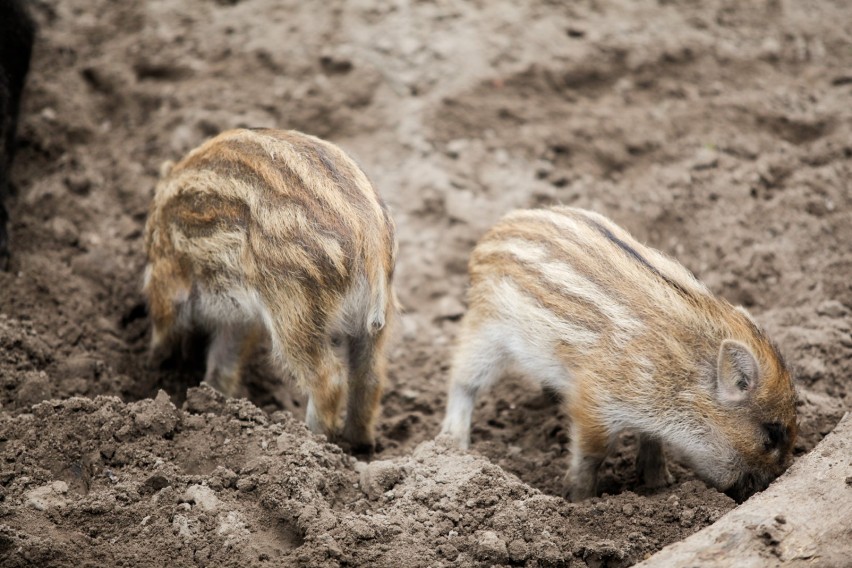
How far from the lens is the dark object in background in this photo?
487cm

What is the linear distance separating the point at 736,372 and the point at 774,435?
11.8 inches

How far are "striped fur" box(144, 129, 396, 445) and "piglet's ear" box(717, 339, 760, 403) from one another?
140cm

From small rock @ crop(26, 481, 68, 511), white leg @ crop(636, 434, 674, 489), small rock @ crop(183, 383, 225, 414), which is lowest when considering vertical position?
white leg @ crop(636, 434, 674, 489)

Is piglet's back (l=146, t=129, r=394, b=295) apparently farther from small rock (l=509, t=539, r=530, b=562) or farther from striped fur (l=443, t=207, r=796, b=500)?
small rock (l=509, t=539, r=530, b=562)

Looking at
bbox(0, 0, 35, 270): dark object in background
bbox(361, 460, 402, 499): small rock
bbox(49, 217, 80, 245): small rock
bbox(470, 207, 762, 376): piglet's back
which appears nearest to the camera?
bbox(361, 460, 402, 499): small rock

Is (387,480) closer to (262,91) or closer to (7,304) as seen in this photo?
(7,304)

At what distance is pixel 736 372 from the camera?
3896 mm

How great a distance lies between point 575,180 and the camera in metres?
5.91

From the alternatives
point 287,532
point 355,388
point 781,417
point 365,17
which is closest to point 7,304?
point 355,388

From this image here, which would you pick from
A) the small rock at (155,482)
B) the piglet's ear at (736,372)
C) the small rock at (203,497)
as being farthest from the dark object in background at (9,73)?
the piglet's ear at (736,372)

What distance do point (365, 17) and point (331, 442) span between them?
347 cm

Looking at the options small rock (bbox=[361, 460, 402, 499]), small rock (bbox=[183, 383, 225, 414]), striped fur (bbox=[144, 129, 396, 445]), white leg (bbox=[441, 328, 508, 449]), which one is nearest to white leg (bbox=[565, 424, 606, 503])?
white leg (bbox=[441, 328, 508, 449])

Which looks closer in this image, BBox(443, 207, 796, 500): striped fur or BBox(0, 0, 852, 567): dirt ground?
BBox(0, 0, 852, 567): dirt ground

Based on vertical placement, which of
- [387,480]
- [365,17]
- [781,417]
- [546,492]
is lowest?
[546,492]
